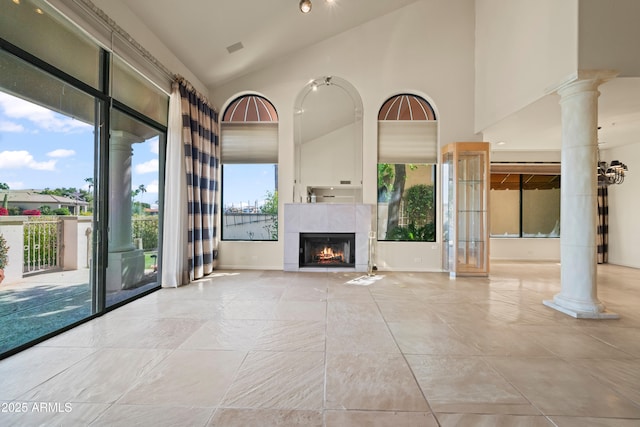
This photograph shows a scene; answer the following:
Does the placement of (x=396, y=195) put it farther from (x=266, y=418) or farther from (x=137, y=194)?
(x=266, y=418)

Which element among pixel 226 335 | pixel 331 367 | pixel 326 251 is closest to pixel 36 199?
pixel 226 335

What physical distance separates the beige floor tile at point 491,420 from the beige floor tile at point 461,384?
0.21 feet

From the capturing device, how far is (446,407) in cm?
165

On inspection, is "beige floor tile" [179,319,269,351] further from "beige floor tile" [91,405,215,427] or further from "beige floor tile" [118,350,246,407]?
"beige floor tile" [91,405,215,427]

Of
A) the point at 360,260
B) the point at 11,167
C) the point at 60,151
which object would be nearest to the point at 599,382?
the point at 360,260

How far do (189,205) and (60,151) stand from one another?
5.96 feet

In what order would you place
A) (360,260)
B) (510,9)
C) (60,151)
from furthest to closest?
(360,260) → (510,9) → (60,151)

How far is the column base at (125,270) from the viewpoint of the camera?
385cm

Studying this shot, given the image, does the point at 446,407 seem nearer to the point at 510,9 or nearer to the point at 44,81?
the point at 44,81

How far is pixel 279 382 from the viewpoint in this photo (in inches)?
74.6

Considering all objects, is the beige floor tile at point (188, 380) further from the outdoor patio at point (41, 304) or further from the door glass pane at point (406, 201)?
the door glass pane at point (406, 201)

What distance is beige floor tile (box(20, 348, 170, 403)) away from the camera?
1735mm

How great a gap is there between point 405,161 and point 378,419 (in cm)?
493

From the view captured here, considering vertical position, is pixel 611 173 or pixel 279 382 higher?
pixel 611 173
